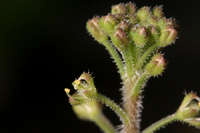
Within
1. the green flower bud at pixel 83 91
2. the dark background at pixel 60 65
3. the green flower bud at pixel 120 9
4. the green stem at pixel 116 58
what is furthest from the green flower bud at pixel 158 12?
the dark background at pixel 60 65

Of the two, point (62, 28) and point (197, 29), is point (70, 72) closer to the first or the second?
point (62, 28)

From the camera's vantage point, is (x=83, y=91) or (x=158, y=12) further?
(x=158, y=12)

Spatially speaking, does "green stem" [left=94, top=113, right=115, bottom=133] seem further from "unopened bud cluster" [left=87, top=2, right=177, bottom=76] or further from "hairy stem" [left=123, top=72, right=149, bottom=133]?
"unopened bud cluster" [left=87, top=2, right=177, bottom=76]

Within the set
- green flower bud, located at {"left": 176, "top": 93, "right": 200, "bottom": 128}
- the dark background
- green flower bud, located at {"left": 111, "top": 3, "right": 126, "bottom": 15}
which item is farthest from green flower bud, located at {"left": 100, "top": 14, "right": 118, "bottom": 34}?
the dark background

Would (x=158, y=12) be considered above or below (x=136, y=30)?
above

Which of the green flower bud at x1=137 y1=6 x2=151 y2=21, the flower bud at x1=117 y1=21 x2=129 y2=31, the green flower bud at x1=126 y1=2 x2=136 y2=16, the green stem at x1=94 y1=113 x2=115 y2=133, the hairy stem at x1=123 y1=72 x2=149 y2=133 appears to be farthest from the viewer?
the green stem at x1=94 y1=113 x2=115 y2=133

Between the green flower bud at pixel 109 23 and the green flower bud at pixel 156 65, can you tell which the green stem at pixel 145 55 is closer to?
the green flower bud at pixel 156 65

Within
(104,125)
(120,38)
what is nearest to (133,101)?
(104,125)

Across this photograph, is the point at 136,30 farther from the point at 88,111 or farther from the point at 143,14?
the point at 88,111
